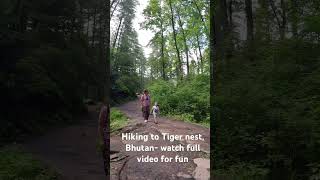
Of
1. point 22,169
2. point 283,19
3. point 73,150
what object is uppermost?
point 283,19

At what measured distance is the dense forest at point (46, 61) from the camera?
1159cm

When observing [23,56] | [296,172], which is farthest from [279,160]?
[23,56]

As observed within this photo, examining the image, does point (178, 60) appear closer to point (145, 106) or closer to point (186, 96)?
point (186, 96)

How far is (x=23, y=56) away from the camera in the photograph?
11.7 metres

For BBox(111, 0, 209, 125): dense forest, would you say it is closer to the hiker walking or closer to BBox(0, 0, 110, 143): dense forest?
the hiker walking

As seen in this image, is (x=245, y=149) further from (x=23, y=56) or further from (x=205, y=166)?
(x=23, y=56)

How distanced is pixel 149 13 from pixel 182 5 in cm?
70

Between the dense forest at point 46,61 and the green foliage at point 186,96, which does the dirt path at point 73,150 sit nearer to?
the dense forest at point 46,61

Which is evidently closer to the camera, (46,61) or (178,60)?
(178,60)

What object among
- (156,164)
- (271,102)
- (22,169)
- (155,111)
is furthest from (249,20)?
(22,169)

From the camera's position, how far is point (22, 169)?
9.23 meters

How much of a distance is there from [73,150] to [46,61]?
7.99ft

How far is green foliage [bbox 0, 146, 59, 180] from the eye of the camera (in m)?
9.09

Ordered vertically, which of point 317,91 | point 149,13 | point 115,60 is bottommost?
point 317,91
